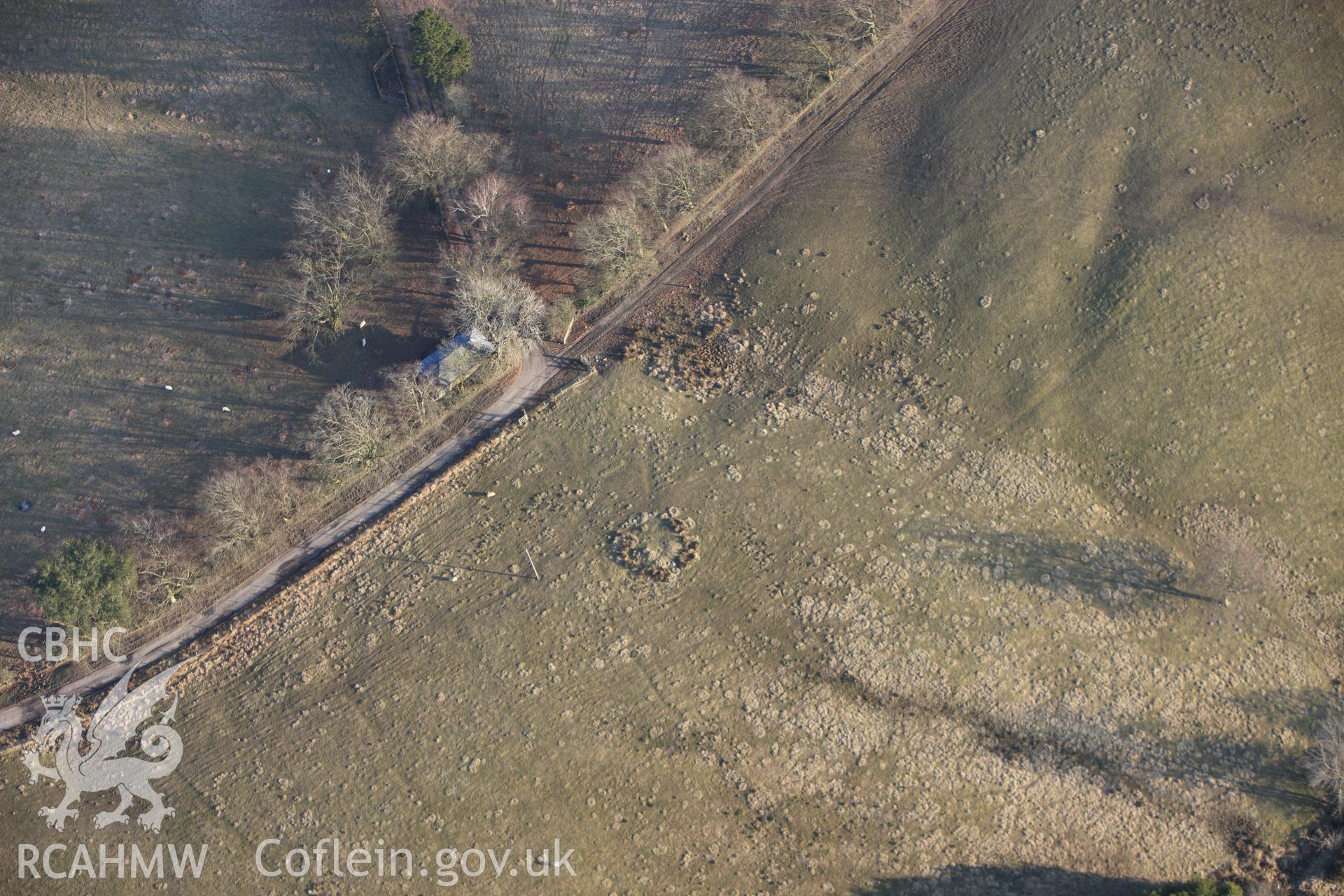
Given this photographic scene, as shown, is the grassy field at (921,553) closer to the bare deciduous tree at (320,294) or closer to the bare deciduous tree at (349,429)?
the bare deciduous tree at (349,429)

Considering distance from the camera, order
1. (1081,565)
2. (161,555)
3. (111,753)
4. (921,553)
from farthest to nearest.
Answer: (161,555), (921,553), (111,753), (1081,565)

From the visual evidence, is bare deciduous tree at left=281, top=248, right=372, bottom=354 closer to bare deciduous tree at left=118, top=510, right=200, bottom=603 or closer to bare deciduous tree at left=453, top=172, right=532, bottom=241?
bare deciduous tree at left=453, top=172, right=532, bottom=241

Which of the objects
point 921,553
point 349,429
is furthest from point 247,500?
point 921,553

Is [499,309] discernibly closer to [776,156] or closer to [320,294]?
[320,294]

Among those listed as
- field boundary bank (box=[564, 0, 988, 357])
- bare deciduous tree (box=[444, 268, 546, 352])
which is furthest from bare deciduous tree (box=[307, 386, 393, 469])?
field boundary bank (box=[564, 0, 988, 357])

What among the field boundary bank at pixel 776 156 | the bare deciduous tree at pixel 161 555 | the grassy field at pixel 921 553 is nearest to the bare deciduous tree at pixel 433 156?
the field boundary bank at pixel 776 156

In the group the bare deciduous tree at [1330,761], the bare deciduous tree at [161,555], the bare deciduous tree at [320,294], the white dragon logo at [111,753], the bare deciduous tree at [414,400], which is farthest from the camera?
the bare deciduous tree at [320,294]
